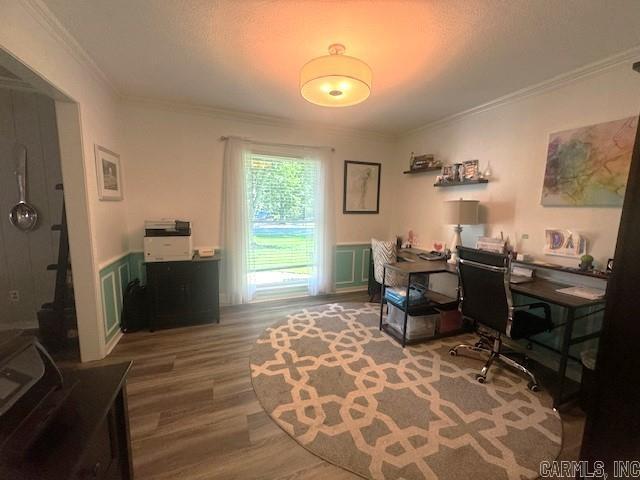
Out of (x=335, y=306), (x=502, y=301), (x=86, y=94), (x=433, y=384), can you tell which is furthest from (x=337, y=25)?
(x=335, y=306)

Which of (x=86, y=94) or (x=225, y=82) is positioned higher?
(x=225, y=82)

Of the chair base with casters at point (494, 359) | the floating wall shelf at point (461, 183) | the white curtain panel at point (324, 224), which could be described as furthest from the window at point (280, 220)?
the chair base with casters at point (494, 359)

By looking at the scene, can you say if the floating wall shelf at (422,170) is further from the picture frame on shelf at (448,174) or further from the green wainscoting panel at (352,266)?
the green wainscoting panel at (352,266)

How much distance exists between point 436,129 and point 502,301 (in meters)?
2.50

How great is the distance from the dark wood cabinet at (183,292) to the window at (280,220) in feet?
2.17

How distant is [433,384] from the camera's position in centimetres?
209

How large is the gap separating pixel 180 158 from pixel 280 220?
1.44 metres

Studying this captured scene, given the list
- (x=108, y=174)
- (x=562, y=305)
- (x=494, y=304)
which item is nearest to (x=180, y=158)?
(x=108, y=174)

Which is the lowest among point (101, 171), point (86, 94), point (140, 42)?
point (101, 171)

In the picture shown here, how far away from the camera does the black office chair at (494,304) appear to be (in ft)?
6.57

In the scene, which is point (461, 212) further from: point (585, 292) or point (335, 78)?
point (335, 78)

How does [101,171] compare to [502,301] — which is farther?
[101,171]

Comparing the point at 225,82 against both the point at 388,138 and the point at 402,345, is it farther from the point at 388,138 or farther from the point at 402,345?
the point at 402,345

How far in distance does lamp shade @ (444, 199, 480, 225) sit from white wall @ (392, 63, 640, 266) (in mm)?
175
